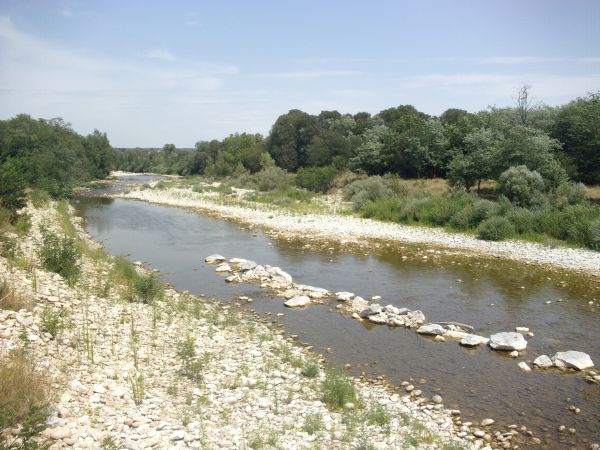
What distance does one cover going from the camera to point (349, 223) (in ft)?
103

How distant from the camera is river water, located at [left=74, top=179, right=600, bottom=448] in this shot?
9.27 meters

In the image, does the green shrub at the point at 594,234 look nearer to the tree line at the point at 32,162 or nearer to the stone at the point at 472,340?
the stone at the point at 472,340

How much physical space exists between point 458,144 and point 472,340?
109 feet

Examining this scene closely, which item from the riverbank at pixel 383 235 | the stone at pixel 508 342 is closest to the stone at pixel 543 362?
the stone at pixel 508 342

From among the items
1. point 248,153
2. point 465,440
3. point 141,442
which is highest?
point 248,153

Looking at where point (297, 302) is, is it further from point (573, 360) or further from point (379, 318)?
point (573, 360)

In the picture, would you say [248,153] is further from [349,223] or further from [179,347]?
[179,347]

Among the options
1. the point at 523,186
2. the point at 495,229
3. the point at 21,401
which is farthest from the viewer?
the point at 523,186

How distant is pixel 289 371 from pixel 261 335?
2134mm

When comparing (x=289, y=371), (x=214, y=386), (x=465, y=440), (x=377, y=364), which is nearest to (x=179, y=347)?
(x=214, y=386)

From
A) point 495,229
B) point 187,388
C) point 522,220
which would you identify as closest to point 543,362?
point 187,388

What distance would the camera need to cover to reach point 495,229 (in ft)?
81.6

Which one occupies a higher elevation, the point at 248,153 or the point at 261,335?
the point at 248,153

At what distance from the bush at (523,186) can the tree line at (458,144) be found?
2.55 meters
